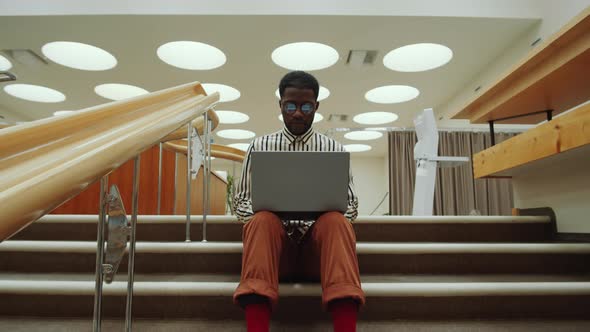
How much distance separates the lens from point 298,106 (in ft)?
5.14

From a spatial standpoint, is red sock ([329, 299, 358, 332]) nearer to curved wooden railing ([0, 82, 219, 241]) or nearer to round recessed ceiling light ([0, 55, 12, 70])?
curved wooden railing ([0, 82, 219, 241])

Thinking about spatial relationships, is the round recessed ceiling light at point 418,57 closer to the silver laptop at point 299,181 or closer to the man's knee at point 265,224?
the silver laptop at point 299,181

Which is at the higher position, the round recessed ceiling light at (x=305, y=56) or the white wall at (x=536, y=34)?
the round recessed ceiling light at (x=305, y=56)

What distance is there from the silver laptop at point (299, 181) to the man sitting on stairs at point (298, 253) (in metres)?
0.05

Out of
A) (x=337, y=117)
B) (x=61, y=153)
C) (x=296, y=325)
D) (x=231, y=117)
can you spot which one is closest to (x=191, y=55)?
(x=231, y=117)

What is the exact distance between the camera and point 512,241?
1.86 metres

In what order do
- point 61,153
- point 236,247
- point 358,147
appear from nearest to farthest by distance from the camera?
point 61,153, point 236,247, point 358,147

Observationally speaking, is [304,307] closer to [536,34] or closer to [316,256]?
[316,256]

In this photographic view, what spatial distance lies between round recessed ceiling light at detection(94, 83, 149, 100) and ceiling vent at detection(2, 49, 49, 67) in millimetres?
987

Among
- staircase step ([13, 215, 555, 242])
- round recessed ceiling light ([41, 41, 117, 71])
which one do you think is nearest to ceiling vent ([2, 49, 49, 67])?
round recessed ceiling light ([41, 41, 117, 71])

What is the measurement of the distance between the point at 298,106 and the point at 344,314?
880 millimetres

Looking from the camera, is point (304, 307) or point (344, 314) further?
point (304, 307)

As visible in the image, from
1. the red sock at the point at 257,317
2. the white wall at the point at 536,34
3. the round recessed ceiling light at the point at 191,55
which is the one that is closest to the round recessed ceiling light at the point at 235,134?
the round recessed ceiling light at the point at 191,55

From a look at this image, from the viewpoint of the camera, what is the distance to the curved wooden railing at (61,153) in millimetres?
406
